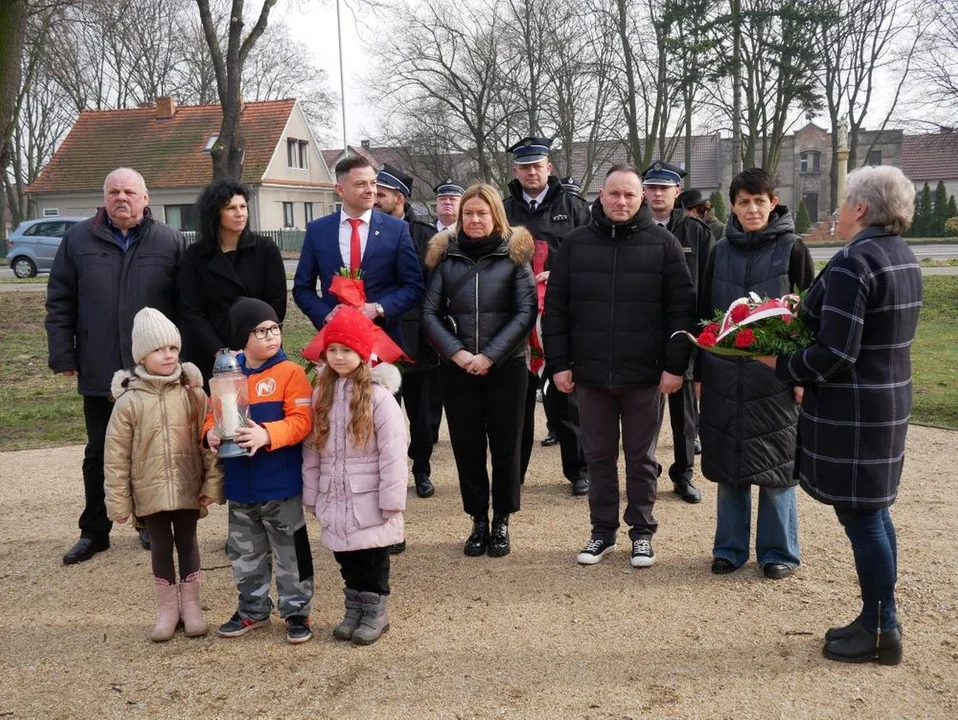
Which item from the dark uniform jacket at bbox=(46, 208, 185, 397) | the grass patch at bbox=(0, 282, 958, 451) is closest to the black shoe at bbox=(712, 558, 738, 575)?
the dark uniform jacket at bbox=(46, 208, 185, 397)

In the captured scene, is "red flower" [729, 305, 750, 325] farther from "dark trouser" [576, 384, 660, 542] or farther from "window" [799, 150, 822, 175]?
"window" [799, 150, 822, 175]

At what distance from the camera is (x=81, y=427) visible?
8.81m

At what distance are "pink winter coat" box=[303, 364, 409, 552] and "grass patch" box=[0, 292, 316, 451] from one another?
5316 millimetres

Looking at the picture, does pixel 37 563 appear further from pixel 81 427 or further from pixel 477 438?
pixel 81 427

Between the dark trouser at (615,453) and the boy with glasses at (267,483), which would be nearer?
the boy with glasses at (267,483)

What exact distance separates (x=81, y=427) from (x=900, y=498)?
7.37 m

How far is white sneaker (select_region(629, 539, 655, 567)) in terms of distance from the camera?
4.80m

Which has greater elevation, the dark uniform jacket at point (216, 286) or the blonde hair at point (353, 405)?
the dark uniform jacket at point (216, 286)

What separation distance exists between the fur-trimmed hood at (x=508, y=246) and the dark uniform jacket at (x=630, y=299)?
283mm

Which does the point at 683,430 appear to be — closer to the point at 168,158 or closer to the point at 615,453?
the point at 615,453

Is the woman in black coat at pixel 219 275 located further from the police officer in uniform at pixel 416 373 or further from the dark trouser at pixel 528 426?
the dark trouser at pixel 528 426

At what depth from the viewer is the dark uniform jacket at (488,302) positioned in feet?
16.1

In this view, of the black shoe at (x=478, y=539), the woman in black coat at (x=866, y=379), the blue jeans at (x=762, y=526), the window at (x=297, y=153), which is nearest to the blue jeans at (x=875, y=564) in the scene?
the woman in black coat at (x=866, y=379)

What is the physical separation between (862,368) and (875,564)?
0.81 meters
